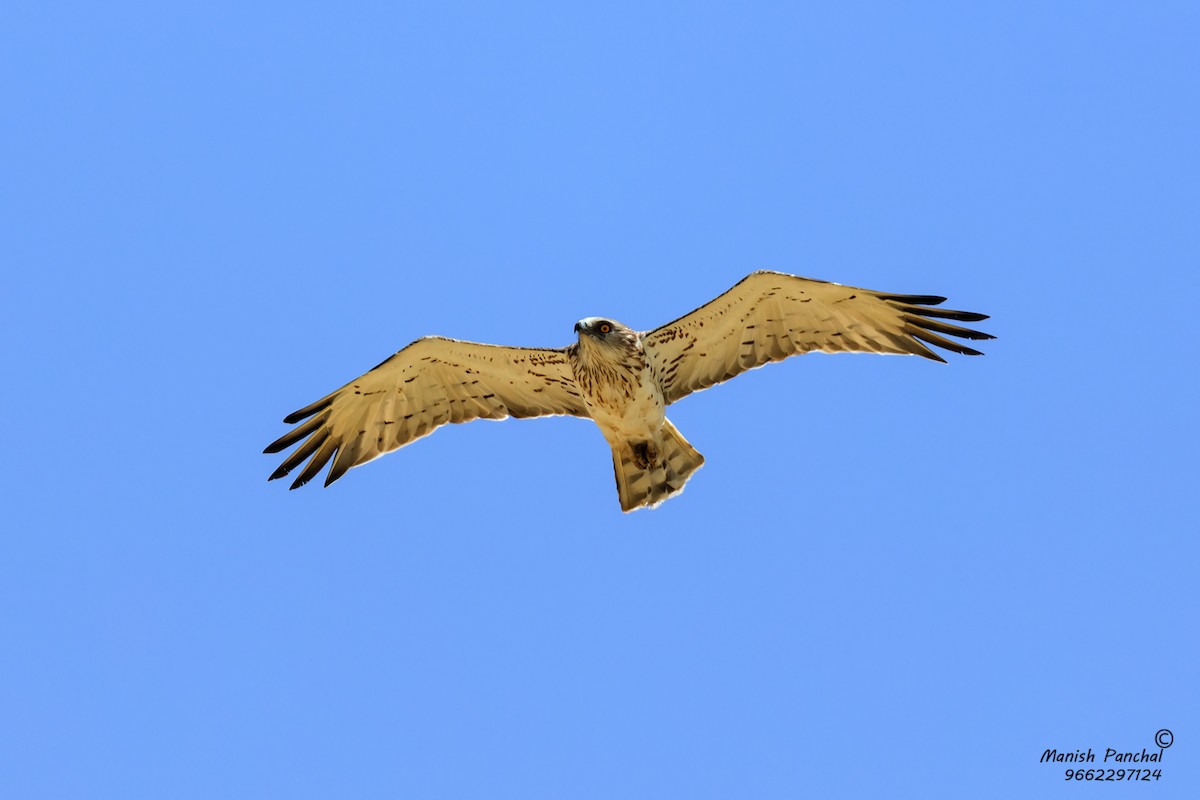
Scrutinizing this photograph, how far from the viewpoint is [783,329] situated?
11484 millimetres

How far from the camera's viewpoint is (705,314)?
11.2m

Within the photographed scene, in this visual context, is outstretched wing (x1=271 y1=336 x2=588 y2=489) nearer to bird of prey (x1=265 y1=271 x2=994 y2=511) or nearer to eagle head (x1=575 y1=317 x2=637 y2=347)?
bird of prey (x1=265 y1=271 x2=994 y2=511)

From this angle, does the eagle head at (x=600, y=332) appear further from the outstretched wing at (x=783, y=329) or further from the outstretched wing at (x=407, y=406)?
the outstretched wing at (x=407, y=406)

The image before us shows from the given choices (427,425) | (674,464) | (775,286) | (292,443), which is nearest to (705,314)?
(775,286)

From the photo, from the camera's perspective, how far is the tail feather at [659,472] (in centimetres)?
1121

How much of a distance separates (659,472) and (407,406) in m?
2.91

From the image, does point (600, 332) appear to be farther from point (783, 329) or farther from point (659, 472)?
point (783, 329)

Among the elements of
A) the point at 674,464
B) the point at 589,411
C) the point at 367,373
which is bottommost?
the point at 674,464

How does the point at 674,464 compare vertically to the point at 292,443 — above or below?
below

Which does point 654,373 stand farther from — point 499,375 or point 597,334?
point 499,375

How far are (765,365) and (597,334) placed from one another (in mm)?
1982

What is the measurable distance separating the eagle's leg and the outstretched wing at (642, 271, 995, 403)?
0.64 meters

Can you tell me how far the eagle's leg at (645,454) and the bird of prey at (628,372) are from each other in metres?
0.01

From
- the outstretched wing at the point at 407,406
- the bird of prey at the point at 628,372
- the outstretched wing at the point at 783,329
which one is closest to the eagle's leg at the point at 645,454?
the bird of prey at the point at 628,372
